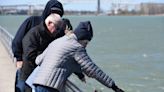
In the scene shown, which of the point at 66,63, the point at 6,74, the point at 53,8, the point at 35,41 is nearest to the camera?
the point at 66,63

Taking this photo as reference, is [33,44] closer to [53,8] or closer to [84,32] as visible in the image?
[53,8]

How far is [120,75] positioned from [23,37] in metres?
17.0

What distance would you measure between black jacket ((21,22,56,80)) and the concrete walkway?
4.02m

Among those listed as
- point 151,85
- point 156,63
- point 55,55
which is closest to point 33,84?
point 55,55

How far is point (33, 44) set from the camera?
18.9ft

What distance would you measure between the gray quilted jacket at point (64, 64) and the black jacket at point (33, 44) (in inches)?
24.1

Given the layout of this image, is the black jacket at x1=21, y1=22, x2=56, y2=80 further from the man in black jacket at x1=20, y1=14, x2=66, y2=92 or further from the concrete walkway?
the concrete walkway

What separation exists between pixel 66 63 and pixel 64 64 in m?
0.02

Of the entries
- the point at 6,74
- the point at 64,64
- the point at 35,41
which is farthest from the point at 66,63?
the point at 6,74

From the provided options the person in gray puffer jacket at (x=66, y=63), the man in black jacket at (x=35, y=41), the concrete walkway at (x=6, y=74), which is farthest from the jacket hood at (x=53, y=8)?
the concrete walkway at (x=6, y=74)

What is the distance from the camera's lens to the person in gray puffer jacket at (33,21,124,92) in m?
4.69

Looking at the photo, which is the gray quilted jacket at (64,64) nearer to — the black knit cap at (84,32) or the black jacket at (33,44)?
the black knit cap at (84,32)

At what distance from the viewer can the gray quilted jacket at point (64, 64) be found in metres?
4.68

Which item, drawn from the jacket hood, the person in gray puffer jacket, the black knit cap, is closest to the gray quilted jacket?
the person in gray puffer jacket
